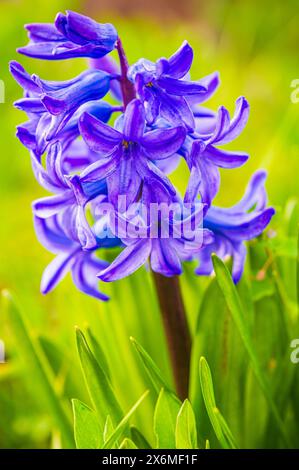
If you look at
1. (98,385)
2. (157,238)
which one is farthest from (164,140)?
(98,385)

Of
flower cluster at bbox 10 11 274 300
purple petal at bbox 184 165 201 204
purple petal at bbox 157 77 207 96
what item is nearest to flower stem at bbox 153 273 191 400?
flower cluster at bbox 10 11 274 300

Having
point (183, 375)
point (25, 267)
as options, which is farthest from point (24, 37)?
point (183, 375)

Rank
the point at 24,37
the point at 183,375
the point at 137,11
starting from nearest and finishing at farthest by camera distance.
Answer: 1. the point at 183,375
2. the point at 24,37
3. the point at 137,11

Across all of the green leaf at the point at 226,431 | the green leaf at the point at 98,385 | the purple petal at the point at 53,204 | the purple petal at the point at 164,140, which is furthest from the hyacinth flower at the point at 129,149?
the green leaf at the point at 226,431

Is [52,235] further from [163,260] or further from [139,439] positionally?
[139,439]
